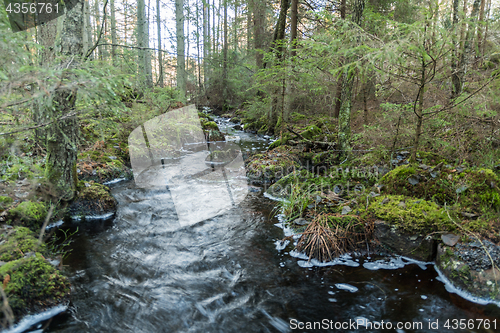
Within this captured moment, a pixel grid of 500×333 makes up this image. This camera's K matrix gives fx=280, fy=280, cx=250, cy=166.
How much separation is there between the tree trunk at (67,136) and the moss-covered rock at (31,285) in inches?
91.3

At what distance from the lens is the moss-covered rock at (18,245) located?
3.82 meters

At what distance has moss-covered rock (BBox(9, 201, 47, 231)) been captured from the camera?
16.3 ft

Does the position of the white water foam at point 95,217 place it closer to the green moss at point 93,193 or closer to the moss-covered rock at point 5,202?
the green moss at point 93,193

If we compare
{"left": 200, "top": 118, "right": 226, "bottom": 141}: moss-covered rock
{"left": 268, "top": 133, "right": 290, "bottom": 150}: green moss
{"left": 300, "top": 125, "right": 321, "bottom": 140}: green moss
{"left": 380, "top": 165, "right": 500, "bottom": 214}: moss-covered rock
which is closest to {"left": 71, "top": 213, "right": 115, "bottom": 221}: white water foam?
{"left": 380, "top": 165, "right": 500, "bottom": 214}: moss-covered rock

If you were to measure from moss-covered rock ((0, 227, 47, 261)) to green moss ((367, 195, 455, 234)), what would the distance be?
17.9 feet

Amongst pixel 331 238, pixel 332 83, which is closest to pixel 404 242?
pixel 331 238

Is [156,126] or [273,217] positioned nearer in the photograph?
[273,217]

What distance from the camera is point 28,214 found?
509 centimetres

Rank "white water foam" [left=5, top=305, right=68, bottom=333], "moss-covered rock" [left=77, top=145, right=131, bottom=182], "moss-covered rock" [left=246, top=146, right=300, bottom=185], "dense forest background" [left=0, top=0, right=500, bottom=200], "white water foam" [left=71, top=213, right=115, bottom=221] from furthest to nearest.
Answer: "moss-covered rock" [left=246, top=146, right=300, bottom=185] < "moss-covered rock" [left=77, top=145, right=131, bottom=182] < "white water foam" [left=71, top=213, right=115, bottom=221] < "white water foam" [left=5, top=305, right=68, bottom=333] < "dense forest background" [left=0, top=0, right=500, bottom=200]

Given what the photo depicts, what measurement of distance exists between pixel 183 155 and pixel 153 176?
9.38 feet

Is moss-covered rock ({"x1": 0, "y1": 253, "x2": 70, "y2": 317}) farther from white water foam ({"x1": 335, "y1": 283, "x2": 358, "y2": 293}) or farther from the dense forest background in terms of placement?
white water foam ({"x1": 335, "y1": 283, "x2": 358, "y2": 293})

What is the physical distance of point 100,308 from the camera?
12.0 ft

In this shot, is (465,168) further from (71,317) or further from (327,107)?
(327,107)

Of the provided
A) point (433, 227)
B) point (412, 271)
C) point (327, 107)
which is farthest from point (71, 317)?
point (327, 107)
